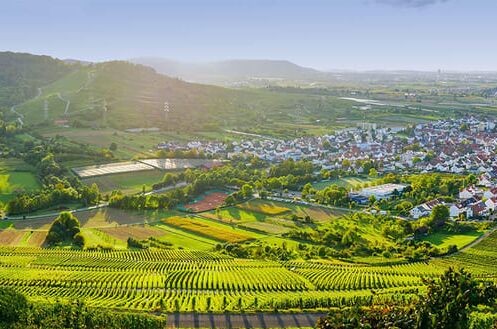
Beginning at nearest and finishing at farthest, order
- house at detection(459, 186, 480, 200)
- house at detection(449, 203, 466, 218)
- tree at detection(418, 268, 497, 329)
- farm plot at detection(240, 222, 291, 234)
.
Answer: tree at detection(418, 268, 497, 329)
farm plot at detection(240, 222, 291, 234)
house at detection(449, 203, 466, 218)
house at detection(459, 186, 480, 200)

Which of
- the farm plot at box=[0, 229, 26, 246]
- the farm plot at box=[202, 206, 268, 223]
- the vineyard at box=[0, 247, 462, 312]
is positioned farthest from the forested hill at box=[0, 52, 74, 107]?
the vineyard at box=[0, 247, 462, 312]

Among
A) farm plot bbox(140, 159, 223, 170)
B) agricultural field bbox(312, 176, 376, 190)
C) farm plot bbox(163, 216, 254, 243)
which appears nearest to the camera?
farm plot bbox(163, 216, 254, 243)

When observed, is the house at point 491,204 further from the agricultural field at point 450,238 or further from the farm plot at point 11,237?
the farm plot at point 11,237

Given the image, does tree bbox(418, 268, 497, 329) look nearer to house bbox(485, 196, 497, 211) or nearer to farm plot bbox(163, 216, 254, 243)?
farm plot bbox(163, 216, 254, 243)

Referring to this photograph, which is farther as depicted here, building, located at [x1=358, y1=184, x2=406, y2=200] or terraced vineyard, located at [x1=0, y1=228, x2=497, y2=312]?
building, located at [x1=358, y1=184, x2=406, y2=200]

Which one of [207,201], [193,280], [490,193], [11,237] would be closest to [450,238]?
[490,193]

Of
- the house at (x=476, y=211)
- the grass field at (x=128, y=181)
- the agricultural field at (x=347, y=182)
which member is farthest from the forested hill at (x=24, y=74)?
the house at (x=476, y=211)
